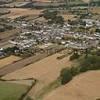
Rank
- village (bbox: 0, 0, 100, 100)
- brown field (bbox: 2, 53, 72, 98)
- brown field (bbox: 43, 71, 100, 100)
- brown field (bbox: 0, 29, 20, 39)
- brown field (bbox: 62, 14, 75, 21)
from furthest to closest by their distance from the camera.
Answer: brown field (bbox: 62, 14, 75, 21) → brown field (bbox: 0, 29, 20, 39) → brown field (bbox: 2, 53, 72, 98) → village (bbox: 0, 0, 100, 100) → brown field (bbox: 43, 71, 100, 100)

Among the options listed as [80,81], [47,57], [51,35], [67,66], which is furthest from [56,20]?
[80,81]

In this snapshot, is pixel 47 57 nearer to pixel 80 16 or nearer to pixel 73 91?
pixel 73 91

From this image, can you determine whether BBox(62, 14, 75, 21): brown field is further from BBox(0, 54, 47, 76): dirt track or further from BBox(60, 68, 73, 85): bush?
BBox(60, 68, 73, 85): bush

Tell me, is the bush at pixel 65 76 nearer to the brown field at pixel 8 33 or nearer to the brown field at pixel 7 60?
the brown field at pixel 7 60

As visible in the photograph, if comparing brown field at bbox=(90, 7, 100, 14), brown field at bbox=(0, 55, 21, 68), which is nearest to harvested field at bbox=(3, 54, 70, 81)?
brown field at bbox=(0, 55, 21, 68)

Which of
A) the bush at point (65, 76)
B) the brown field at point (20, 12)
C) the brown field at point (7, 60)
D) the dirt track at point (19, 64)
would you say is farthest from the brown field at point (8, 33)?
the bush at point (65, 76)

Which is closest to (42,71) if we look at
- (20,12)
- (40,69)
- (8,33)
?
(40,69)

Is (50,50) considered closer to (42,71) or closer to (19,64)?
(19,64)
